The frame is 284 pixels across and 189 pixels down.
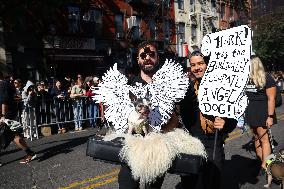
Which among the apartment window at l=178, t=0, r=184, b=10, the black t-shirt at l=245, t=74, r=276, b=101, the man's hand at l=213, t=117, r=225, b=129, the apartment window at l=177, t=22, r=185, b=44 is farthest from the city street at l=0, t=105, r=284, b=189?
the apartment window at l=178, t=0, r=184, b=10

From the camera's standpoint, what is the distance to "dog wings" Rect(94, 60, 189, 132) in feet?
10.0

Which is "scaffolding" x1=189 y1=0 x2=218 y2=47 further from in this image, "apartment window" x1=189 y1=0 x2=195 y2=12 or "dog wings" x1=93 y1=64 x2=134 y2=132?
"dog wings" x1=93 y1=64 x2=134 y2=132

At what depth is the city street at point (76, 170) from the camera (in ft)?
17.2

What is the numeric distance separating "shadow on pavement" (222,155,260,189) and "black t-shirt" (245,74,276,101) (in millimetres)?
1248

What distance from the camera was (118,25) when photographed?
25.9m

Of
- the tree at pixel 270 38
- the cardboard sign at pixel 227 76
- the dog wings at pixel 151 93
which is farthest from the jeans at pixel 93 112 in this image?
the tree at pixel 270 38

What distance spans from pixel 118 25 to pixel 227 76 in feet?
75.6

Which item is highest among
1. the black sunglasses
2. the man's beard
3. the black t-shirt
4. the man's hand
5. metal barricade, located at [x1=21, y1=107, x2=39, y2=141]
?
the black sunglasses

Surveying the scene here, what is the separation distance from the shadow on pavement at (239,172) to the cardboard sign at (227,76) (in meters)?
1.86

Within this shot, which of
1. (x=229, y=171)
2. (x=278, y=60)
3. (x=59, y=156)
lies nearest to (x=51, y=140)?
(x=59, y=156)

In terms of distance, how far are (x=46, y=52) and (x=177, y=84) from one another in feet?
61.6

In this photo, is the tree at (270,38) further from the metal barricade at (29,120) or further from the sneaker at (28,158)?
the sneaker at (28,158)

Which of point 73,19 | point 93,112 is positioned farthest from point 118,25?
point 93,112

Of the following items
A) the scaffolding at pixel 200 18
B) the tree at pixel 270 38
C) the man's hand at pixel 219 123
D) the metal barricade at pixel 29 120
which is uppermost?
the scaffolding at pixel 200 18
